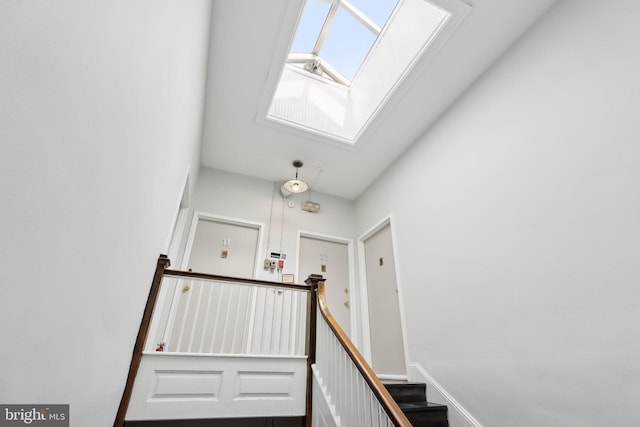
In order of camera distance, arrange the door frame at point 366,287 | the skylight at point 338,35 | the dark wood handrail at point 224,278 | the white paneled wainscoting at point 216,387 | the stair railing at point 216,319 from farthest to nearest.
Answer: the door frame at point 366,287, the skylight at point 338,35, the dark wood handrail at point 224,278, the stair railing at point 216,319, the white paneled wainscoting at point 216,387

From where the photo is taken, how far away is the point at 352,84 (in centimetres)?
408

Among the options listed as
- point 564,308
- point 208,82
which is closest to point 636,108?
point 564,308

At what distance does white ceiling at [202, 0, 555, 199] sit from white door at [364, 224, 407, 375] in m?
1.11

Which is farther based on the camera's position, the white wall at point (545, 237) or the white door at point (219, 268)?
the white door at point (219, 268)

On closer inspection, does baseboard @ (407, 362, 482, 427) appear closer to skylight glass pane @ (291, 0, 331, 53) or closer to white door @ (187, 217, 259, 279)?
white door @ (187, 217, 259, 279)

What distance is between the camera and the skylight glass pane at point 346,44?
3520 millimetres

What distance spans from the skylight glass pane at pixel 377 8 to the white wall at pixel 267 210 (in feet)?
8.41

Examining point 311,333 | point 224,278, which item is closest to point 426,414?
point 311,333

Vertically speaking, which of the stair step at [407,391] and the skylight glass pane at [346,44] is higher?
the skylight glass pane at [346,44]

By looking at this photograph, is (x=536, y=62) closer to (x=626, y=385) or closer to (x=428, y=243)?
(x=428, y=243)

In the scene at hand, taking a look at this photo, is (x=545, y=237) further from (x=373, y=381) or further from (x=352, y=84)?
(x=352, y=84)

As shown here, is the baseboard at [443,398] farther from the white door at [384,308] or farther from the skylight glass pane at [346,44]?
the skylight glass pane at [346,44]

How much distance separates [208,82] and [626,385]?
13.1 ft

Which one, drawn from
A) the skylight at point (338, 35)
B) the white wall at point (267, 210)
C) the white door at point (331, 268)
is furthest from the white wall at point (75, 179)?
the white door at point (331, 268)
